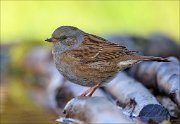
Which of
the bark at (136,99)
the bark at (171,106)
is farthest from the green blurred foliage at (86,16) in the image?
the bark at (171,106)

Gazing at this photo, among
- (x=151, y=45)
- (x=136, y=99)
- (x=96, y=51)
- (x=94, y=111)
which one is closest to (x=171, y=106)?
(x=136, y=99)

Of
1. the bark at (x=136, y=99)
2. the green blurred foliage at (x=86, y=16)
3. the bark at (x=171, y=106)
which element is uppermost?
the green blurred foliage at (x=86, y=16)

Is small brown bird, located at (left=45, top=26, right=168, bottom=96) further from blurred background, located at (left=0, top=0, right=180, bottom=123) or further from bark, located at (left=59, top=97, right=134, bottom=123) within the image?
blurred background, located at (left=0, top=0, right=180, bottom=123)

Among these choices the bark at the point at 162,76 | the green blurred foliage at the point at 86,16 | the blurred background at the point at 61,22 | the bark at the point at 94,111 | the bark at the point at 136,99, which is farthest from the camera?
the green blurred foliage at the point at 86,16

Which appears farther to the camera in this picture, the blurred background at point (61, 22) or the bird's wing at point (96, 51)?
the blurred background at point (61, 22)

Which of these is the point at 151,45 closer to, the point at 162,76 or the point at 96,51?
the point at 162,76

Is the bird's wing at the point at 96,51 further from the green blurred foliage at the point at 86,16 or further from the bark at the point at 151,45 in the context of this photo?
the green blurred foliage at the point at 86,16
